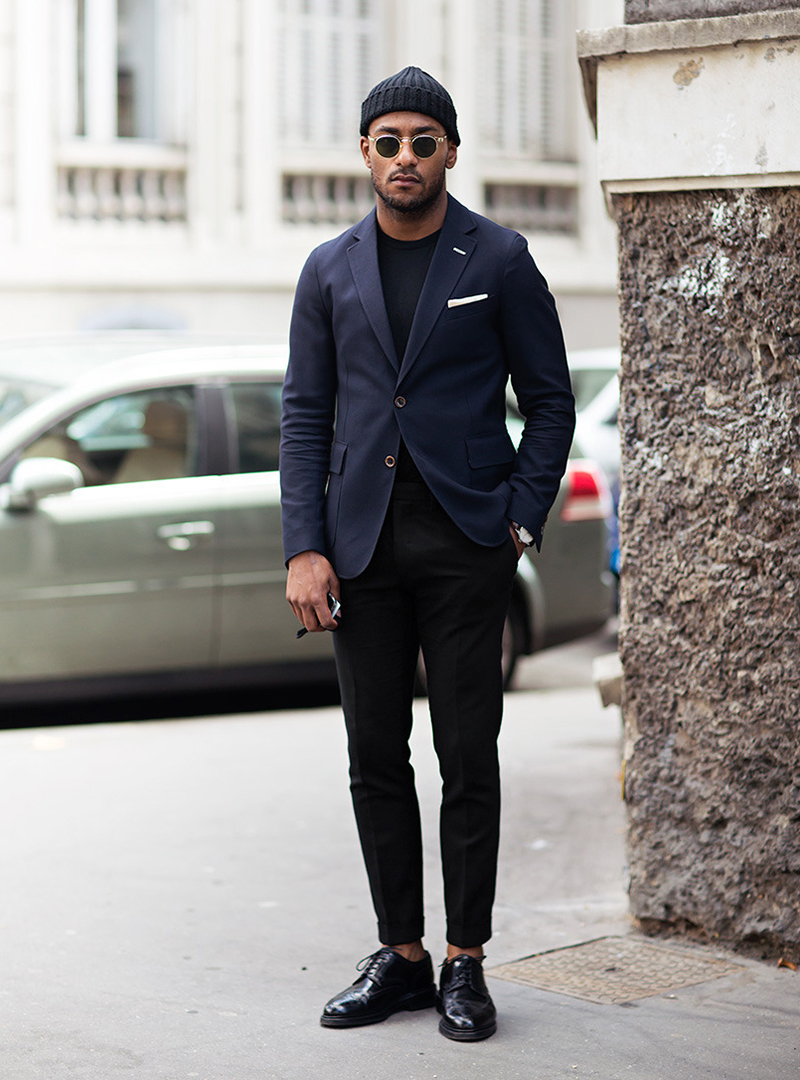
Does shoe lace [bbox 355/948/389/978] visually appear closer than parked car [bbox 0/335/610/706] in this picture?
Yes

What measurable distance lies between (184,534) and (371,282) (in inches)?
158

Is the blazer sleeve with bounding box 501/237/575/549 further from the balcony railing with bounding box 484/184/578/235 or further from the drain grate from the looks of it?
the balcony railing with bounding box 484/184/578/235

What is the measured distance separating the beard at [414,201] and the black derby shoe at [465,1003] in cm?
165

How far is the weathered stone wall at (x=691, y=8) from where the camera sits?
4.04 m

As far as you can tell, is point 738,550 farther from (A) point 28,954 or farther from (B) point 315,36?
(B) point 315,36

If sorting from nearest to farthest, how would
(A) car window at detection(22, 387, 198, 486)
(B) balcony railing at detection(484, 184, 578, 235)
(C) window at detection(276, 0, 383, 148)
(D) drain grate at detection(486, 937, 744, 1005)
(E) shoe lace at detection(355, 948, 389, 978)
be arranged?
(E) shoe lace at detection(355, 948, 389, 978) < (D) drain grate at detection(486, 937, 744, 1005) < (A) car window at detection(22, 387, 198, 486) < (C) window at detection(276, 0, 383, 148) < (B) balcony railing at detection(484, 184, 578, 235)

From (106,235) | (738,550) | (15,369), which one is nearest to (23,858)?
(738,550)

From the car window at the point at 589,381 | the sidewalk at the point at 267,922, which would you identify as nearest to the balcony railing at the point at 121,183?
the car window at the point at 589,381

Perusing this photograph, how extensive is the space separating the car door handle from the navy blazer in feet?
12.3

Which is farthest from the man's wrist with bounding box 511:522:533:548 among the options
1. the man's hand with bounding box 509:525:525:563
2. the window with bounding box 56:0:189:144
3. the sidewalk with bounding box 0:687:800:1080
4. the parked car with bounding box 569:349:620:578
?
the window with bounding box 56:0:189:144

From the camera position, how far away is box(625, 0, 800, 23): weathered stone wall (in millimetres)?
4039

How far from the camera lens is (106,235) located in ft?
52.3

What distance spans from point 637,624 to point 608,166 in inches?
45.4

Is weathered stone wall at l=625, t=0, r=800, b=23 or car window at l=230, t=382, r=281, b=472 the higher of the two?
weathered stone wall at l=625, t=0, r=800, b=23
